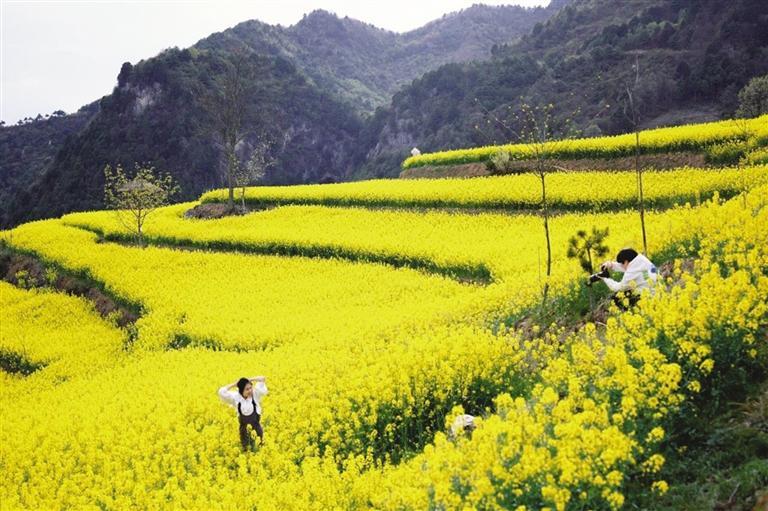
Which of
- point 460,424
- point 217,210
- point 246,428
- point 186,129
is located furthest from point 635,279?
point 186,129

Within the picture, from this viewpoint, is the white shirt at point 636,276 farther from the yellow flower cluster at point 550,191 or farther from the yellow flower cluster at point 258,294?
the yellow flower cluster at point 550,191

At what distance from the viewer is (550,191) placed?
2586 cm

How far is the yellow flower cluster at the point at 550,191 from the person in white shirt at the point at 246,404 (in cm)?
1348

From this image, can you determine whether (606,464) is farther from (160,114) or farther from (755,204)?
(160,114)

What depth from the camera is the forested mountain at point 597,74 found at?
68812 mm

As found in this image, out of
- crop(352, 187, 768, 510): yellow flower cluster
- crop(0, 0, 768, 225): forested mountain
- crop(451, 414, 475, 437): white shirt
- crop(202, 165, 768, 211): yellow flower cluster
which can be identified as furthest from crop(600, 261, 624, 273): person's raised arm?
crop(0, 0, 768, 225): forested mountain

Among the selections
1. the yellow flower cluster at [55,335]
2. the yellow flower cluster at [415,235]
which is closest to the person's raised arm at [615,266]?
the yellow flower cluster at [415,235]

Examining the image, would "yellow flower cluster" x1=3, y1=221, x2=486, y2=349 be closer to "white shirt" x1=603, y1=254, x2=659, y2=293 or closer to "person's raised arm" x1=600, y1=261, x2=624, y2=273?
"person's raised arm" x1=600, y1=261, x2=624, y2=273

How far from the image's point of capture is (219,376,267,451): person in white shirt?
368 inches

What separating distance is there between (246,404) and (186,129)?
107061 mm

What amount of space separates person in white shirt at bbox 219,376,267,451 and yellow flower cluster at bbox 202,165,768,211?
44.2 feet

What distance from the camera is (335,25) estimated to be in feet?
643

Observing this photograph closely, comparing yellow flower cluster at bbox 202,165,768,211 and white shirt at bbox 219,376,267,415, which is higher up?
yellow flower cluster at bbox 202,165,768,211

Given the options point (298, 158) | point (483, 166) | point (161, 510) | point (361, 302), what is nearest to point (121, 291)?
point (361, 302)
